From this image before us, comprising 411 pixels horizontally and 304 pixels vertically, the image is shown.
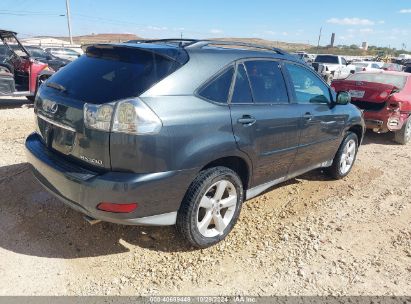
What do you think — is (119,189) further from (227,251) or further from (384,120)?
(384,120)

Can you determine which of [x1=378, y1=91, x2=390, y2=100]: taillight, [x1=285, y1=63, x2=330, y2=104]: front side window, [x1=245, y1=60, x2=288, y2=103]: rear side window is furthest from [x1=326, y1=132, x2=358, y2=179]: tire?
[x1=378, y1=91, x2=390, y2=100]: taillight

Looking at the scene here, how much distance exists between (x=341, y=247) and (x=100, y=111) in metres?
2.49

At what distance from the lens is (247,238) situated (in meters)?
3.46

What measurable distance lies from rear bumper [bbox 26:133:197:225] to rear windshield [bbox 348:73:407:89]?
21.3 feet

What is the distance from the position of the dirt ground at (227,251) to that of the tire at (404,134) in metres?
3.42

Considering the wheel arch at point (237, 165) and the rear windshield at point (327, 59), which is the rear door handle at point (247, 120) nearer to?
the wheel arch at point (237, 165)

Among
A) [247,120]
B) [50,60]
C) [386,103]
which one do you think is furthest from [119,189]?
[50,60]

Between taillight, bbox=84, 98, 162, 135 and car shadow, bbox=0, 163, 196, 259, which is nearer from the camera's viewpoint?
taillight, bbox=84, 98, 162, 135

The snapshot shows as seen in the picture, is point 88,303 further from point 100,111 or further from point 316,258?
point 316,258

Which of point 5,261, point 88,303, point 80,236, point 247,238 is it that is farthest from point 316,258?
point 5,261

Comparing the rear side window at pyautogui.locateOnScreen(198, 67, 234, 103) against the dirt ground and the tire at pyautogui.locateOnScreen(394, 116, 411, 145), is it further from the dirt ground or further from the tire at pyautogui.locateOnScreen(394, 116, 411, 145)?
the tire at pyautogui.locateOnScreen(394, 116, 411, 145)

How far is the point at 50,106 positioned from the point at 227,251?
195 cm

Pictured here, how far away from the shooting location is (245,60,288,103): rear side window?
11.1ft

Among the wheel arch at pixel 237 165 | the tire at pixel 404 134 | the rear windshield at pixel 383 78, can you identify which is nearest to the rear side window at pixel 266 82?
the wheel arch at pixel 237 165
